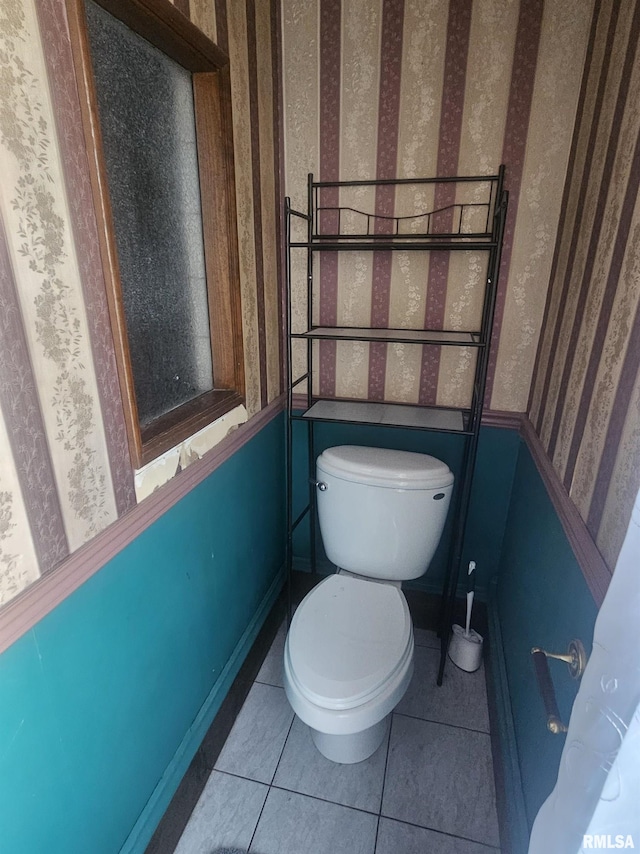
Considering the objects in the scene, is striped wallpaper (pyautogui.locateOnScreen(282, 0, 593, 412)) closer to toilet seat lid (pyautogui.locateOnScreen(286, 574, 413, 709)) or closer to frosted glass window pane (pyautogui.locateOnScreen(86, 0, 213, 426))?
frosted glass window pane (pyautogui.locateOnScreen(86, 0, 213, 426))

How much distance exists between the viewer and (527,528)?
144cm

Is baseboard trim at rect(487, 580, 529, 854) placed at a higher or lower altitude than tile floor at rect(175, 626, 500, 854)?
higher

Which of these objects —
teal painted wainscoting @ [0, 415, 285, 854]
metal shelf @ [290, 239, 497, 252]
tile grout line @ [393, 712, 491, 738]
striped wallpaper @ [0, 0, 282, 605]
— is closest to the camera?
striped wallpaper @ [0, 0, 282, 605]

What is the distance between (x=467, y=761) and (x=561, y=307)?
1433 mm

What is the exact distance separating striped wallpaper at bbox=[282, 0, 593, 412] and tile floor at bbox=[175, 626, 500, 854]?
44.6 inches

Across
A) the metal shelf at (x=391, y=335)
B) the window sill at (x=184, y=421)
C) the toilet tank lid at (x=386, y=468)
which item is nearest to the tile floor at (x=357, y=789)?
the toilet tank lid at (x=386, y=468)

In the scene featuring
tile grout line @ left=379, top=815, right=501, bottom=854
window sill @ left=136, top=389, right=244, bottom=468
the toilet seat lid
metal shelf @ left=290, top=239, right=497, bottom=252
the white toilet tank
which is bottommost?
tile grout line @ left=379, top=815, right=501, bottom=854

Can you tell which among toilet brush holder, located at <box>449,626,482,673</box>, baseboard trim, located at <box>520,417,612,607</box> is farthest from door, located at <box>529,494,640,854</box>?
toilet brush holder, located at <box>449,626,482,673</box>

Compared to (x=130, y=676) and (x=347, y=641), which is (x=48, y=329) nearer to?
(x=130, y=676)

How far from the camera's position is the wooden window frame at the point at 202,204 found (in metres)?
0.81

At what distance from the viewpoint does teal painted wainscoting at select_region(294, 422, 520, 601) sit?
5.77 feet

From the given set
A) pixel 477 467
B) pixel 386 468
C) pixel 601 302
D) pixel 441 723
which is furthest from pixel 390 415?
pixel 441 723

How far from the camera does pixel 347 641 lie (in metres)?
1.29

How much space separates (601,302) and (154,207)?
1109 millimetres
